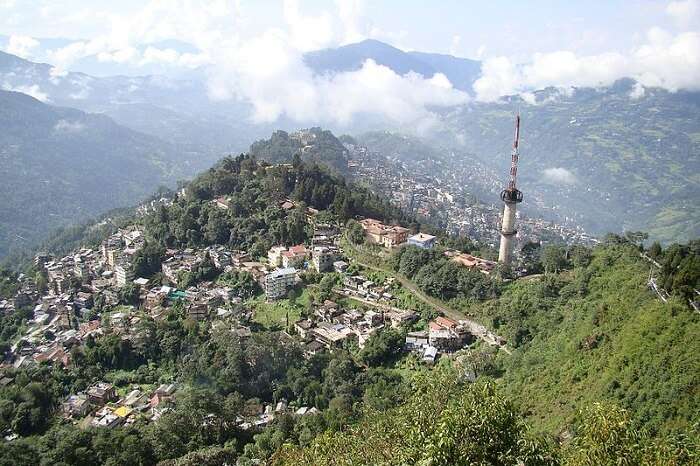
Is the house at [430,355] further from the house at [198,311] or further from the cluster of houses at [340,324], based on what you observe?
the house at [198,311]

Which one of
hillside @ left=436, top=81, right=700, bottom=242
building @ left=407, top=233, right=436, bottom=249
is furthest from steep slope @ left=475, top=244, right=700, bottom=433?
hillside @ left=436, top=81, right=700, bottom=242

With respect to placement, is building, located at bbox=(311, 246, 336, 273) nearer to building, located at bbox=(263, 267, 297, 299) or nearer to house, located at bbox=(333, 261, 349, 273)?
house, located at bbox=(333, 261, 349, 273)

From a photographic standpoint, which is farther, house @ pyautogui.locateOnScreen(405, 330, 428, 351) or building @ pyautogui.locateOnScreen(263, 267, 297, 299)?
building @ pyautogui.locateOnScreen(263, 267, 297, 299)

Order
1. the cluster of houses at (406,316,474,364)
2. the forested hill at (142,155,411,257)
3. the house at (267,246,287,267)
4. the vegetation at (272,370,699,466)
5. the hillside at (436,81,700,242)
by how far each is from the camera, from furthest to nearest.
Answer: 1. the hillside at (436,81,700,242)
2. the forested hill at (142,155,411,257)
3. the house at (267,246,287,267)
4. the cluster of houses at (406,316,474,364)
5. the vegetation at (272,370,699,466)

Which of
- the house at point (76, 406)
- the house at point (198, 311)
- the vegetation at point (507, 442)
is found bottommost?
the house at point (76, 406)

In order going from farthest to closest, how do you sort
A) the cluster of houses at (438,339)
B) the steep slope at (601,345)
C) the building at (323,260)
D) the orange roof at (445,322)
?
the building at (323,260) → the orange roof at (445,322) → the cluster of houses at (438,339) → the steep slope at (601,345)

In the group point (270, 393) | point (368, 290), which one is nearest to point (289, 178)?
point (368, 290)

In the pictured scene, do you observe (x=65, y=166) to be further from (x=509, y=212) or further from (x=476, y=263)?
(x=509, y=212)

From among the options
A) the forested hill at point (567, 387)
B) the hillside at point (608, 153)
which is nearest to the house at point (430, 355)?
the forested hill at point (567, 387)
